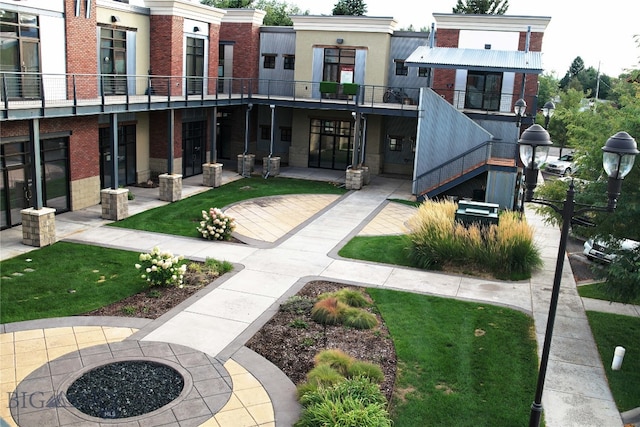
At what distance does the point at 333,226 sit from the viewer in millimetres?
20578

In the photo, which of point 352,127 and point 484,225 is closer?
point 484,225

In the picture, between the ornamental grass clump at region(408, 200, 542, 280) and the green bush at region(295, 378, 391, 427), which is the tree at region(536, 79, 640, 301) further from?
the green bush at region(295, 378, 391, 427)

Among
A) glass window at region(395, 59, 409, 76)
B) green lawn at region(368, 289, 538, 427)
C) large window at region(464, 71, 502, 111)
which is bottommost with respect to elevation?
green lawn at region(368, 289, 538, 427)

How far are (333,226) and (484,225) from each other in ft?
18.4

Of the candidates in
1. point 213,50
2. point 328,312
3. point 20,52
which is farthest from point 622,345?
point 213,50

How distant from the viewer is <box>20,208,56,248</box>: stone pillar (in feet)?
53.0

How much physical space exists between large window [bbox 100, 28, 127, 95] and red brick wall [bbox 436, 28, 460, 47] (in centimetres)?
1411

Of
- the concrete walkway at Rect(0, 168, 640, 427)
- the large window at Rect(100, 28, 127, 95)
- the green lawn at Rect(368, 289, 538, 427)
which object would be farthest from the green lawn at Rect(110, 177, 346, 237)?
the green lawn at Rect(368, 289, 538, 427)

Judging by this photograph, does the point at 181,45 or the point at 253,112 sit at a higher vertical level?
the point at 181,45

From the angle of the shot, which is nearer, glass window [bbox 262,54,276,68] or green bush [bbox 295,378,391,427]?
green bush [bbox 295,378,391,427]

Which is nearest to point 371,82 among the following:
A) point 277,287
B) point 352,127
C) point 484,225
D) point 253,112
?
point 352,127

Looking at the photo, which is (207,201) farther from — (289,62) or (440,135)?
(289,62)

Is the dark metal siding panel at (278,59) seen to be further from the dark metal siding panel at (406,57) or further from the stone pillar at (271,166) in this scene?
the dark metal siding panel at (406,57)

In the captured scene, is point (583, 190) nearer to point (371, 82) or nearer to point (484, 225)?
point (484, 225)
